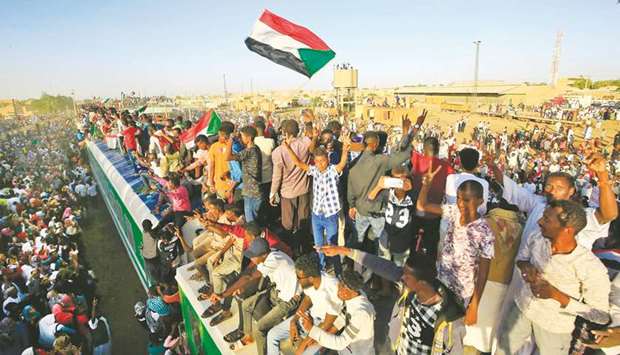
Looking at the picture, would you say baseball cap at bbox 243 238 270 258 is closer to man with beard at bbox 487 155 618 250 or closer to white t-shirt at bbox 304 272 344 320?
white t-shirt at bbox 304 272 344 320

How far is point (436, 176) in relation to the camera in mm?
4055

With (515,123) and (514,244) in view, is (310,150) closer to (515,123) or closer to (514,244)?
(514,244)

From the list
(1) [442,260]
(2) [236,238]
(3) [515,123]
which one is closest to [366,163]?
(1) [442,260]

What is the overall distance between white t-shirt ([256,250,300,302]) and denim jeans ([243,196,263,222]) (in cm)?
188

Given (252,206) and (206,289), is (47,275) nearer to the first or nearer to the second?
(206,289)

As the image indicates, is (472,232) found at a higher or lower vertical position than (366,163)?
lower

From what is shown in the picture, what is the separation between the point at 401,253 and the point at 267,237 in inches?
59.8

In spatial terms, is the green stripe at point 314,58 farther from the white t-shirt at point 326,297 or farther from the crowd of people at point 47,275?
→ the crowd of people at point 47,275

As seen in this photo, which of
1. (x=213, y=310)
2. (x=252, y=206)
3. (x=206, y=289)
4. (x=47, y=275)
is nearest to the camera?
(x=213, y=310)

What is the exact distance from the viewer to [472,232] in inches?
101

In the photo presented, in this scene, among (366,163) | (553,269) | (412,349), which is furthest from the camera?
(366,163)

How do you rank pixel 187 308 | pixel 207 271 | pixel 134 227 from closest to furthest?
pixel 207 271 → pixel 187 308 → pixel 134 227

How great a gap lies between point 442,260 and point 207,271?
322cm

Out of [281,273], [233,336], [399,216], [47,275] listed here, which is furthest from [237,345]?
[47,275]
